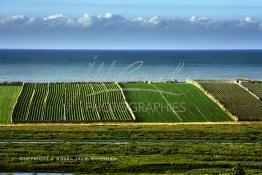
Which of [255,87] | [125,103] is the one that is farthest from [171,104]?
[255,87]

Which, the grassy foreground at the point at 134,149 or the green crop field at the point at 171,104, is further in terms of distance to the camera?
the green crop field at the point at 171,104

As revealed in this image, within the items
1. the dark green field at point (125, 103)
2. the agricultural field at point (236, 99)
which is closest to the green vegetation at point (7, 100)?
the dark green field at point (125, 103)

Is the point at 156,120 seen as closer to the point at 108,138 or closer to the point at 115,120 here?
the point at 115,120

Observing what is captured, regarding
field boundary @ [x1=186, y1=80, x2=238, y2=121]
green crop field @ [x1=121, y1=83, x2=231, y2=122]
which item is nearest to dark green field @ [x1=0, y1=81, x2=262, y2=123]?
green crop field @ [x1=121, y1=83, x2=231, y2=122]

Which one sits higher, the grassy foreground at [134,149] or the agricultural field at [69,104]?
the grassy foreground at [134,149]

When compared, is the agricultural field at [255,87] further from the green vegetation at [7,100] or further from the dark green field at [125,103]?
the green vegetation at [7,100]

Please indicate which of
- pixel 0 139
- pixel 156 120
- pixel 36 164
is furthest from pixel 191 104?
pixel 36 164

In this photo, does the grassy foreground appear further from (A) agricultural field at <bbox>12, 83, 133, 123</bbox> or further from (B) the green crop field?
(B) the green crop field
